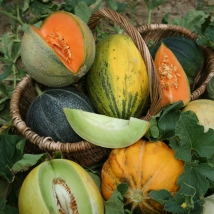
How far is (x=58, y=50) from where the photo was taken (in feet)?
4.20

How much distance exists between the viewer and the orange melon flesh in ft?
4.18

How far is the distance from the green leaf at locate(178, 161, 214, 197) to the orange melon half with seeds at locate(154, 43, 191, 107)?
30 centimetres

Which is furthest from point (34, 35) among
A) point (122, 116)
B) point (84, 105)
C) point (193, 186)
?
point (193, 186)

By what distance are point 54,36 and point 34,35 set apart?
3.0 inches

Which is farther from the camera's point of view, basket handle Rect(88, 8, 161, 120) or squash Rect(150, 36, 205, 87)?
squash Rect(150, 36, 205, 87)

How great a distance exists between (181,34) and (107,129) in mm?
724

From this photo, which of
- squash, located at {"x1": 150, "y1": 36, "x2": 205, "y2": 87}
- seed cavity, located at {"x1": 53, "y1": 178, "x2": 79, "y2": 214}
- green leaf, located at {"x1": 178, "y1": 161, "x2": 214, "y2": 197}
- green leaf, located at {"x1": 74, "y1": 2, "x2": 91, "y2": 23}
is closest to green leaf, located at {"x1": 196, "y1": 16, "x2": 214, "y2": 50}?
squash, located at {"x1": 150, "y1": 36, "x2": 205, "y2": 87}

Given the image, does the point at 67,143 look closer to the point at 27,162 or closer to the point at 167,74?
the point at 27,162

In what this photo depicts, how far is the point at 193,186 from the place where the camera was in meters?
1.13

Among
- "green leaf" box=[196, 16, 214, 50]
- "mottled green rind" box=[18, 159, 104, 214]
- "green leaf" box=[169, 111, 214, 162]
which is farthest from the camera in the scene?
"green leaf" box=[196, 16, 214, 50]

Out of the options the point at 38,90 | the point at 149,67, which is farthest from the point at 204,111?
the point at 38,90

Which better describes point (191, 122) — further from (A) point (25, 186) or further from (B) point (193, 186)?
(A) point (25, 186)

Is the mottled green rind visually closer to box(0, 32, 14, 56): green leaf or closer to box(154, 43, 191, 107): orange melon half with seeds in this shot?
box(154, 43, 191, 107): orange melon half with seeds

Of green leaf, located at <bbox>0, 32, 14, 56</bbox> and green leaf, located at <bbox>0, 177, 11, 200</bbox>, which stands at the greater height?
green leaf, located at <bbox>0, 32, 14, 56</bbox>
